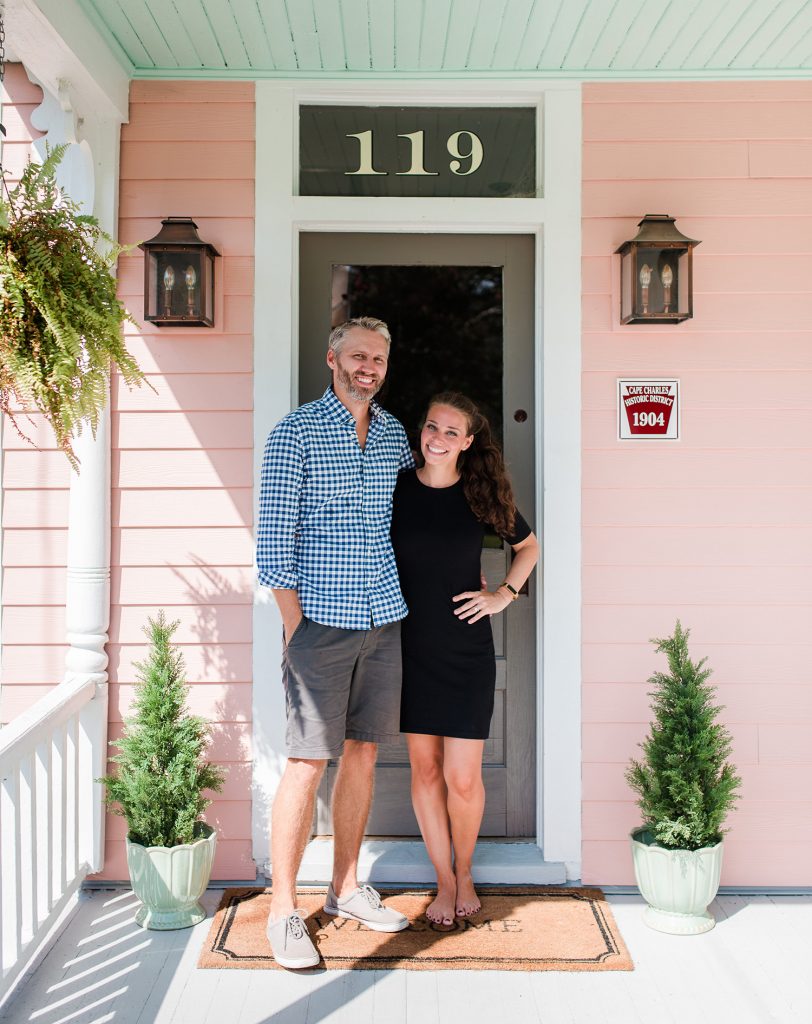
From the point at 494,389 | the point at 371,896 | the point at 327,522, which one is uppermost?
→ the point at 494,389

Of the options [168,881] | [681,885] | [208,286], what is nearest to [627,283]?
[208,286]

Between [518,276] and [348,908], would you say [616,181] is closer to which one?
[518,276]

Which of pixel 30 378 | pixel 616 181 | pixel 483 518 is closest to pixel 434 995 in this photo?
pixel 483 518

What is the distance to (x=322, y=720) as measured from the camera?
262 cm

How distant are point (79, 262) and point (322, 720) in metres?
1.41

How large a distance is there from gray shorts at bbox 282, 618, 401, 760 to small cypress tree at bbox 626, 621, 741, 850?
0.84m

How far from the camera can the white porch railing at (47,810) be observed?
2.33 m

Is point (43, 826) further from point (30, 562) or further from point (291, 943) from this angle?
point (30, 562)

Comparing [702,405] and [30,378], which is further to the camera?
[702,405]

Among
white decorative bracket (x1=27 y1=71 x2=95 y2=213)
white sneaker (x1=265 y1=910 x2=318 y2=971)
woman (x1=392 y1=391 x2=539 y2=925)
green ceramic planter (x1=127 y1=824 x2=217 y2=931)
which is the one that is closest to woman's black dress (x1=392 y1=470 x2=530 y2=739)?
woman (x1=392 y1=391 x2=539 y2=925)

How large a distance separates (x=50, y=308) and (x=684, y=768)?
7.16 ft

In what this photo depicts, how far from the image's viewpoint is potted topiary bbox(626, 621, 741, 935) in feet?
8.95

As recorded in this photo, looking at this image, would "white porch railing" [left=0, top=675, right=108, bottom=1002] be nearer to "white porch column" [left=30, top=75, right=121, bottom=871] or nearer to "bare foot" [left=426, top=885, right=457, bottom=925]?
"white porch column" [left=30, top=75, right=121, bottom=871]

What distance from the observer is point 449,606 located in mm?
2738
